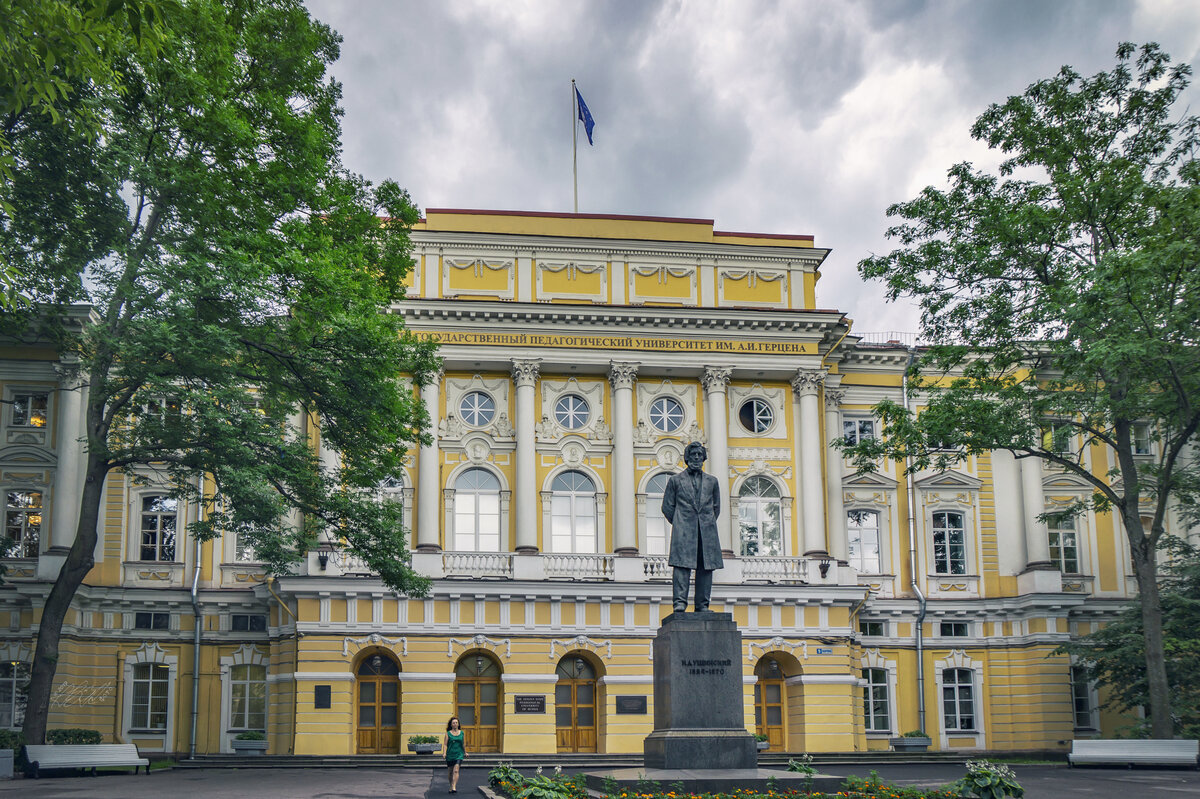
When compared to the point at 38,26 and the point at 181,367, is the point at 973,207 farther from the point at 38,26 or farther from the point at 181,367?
the point at 38,26

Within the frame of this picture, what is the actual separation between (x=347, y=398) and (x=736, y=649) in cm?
1077

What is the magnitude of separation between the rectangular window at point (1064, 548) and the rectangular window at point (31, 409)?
3200 centimetres

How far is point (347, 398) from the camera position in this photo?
2370 cm

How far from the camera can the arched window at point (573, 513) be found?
36688 mm

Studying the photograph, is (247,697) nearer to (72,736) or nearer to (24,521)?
(72,736)

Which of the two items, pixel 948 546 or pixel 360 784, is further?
pixel 948 546

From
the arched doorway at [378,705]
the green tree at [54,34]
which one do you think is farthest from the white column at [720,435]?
the green tree at [54,34]

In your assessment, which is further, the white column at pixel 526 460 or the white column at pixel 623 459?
the white column at pixel 623 459

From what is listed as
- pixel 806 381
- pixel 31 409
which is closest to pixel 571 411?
pixel 806 381

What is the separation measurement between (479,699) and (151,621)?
1038cm

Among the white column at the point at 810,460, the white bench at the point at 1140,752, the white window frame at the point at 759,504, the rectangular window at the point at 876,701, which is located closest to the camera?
the white bench at the point at 1140,752

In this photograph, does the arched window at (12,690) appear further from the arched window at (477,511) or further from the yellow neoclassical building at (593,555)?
the arched window at (477,511)

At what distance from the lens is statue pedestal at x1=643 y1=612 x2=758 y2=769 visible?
15.5 metres

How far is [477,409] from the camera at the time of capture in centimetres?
3712
